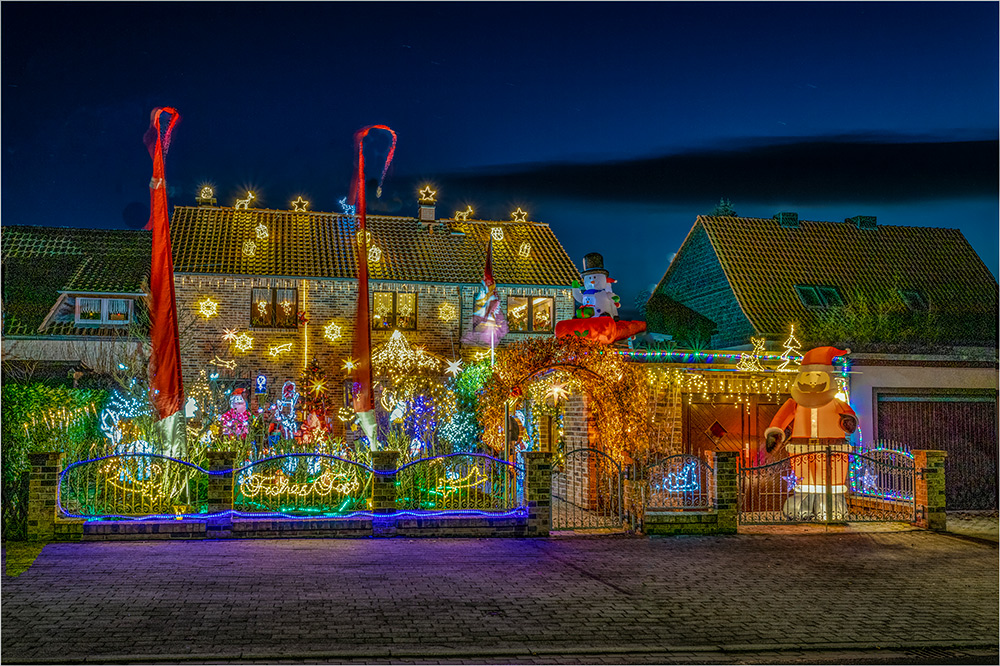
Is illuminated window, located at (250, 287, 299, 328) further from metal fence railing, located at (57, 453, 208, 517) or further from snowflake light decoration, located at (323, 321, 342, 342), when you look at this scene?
metal fence railing, located at (57, 453, 208, 517)

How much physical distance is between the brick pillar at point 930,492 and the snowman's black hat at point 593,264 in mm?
9091

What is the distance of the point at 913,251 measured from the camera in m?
29.4

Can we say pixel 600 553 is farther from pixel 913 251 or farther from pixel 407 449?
pixel 913 251

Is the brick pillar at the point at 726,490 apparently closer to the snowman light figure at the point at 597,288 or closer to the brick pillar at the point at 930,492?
the brick pillar at the point at 930,492

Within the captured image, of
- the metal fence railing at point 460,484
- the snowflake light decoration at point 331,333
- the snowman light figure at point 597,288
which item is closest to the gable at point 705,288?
the snowman light figure at point 597,288

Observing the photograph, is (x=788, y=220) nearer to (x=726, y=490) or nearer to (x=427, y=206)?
(x=427, y=206)

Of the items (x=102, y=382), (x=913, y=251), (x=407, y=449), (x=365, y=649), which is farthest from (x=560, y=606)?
(x=913, y=251)

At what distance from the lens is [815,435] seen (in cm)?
1622

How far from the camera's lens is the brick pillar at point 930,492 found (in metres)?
15.0

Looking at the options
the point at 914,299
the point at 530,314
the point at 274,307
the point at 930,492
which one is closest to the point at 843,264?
the point at 914,299

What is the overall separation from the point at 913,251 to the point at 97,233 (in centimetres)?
2775

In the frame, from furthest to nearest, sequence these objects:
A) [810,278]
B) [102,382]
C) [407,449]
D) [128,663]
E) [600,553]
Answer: [810,278], [102,382], [407,449], [600,553], [128,663]

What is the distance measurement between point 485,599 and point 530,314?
2118cm

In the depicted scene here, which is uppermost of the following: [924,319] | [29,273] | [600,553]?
[29,273]
